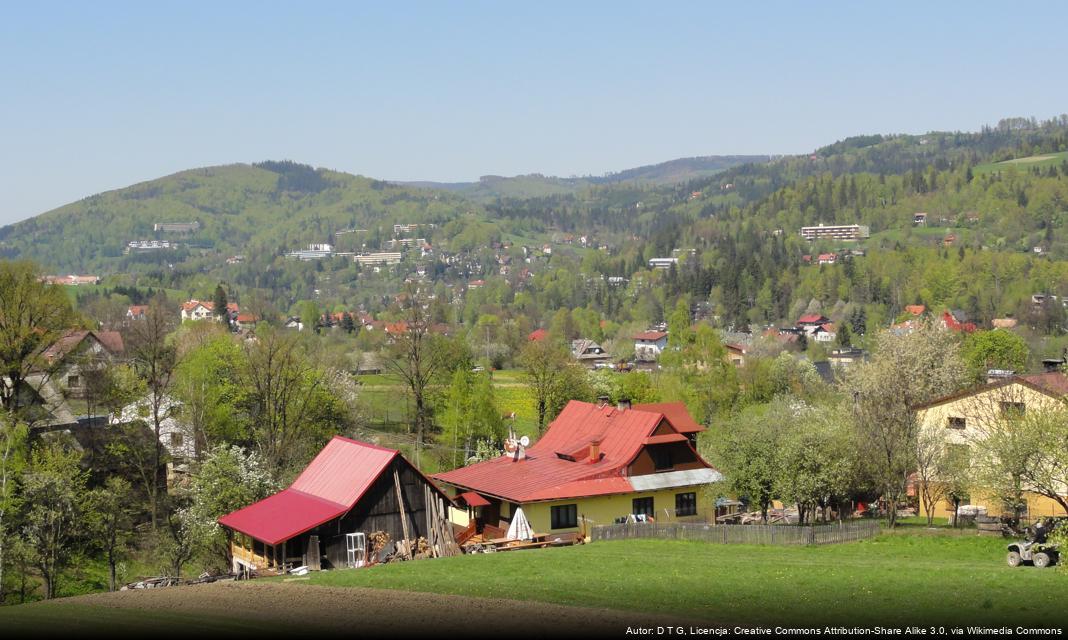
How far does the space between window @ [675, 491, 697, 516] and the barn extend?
39.8ft

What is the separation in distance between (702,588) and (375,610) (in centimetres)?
851

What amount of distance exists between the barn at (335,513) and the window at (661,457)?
10.9m

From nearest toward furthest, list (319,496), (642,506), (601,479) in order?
(319,496) → (601,479) → (642,506)

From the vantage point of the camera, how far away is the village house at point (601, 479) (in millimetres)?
44688

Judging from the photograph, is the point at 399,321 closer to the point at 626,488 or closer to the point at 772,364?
the point at 772,364

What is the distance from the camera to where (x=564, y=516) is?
44750 mm

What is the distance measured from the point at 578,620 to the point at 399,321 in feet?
218

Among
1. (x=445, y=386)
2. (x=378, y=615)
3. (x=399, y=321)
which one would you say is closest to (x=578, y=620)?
(x=378, y=615)

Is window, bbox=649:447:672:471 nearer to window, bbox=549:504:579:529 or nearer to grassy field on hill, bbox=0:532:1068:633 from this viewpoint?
window, bbox=549:504:579:529

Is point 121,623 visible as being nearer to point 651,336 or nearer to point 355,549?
point 355,549

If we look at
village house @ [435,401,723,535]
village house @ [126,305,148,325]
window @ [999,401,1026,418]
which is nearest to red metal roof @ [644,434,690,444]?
village house @ [435,401,723,535]

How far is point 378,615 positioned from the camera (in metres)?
23.8

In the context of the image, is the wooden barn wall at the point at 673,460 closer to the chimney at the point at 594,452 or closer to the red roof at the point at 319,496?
the chimney at the point at 594,452

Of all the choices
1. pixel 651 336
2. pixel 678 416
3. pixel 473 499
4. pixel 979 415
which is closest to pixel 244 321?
pixel 651 336
